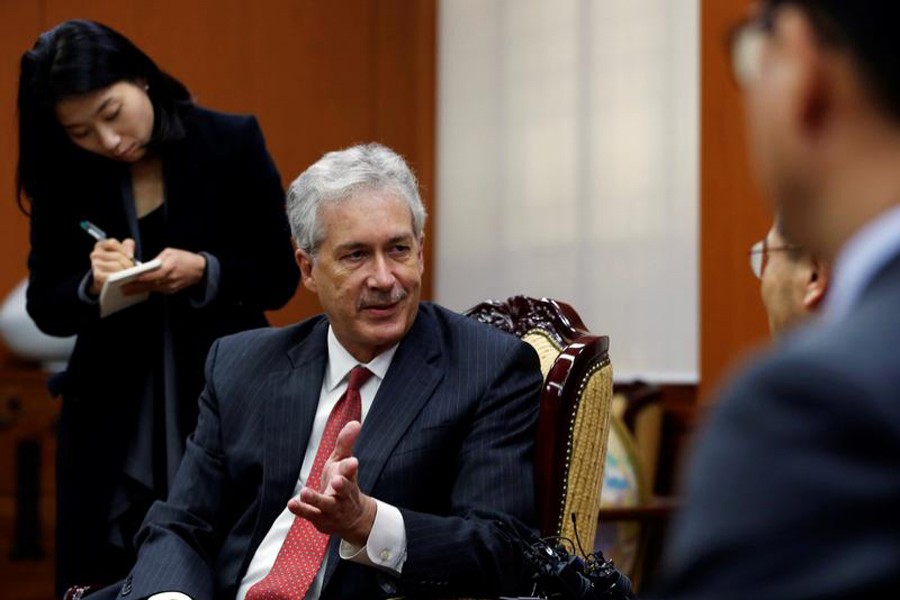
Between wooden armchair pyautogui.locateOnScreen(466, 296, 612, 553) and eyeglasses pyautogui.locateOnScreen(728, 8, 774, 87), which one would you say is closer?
eyeglasses pyautogui.locateOnScreen(728, 8, 774, 87)

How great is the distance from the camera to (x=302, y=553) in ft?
8.01

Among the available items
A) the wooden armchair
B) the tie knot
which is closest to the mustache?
the tie knot

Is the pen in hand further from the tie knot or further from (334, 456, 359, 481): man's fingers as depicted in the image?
(334, 456, 359, 481): man's fingers

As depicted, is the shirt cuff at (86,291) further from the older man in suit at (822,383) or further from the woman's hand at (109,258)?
the older man in suit at (822,383)

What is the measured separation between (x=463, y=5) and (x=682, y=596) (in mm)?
5784

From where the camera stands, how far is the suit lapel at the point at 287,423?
2.51 m

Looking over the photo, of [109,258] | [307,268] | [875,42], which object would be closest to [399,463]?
[307,268]

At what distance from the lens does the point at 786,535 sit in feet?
2.29

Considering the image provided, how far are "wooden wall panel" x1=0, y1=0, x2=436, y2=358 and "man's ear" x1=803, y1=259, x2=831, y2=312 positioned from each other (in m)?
4.34

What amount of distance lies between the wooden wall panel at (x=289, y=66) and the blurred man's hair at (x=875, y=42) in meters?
5.31

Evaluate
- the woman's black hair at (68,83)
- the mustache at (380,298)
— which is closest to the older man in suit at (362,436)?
the mustache at (380,298)

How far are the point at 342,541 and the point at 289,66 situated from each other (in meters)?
4.33

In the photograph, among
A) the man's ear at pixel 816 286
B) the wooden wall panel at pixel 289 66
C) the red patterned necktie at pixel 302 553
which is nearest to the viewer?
the man's ear at pixel 816 286

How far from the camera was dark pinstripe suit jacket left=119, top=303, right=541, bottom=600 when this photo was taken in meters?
2.34
